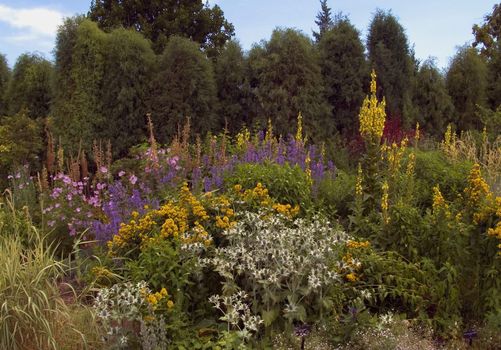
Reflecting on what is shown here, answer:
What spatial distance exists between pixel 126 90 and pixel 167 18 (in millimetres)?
9078

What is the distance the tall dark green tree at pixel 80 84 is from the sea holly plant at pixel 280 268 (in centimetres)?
693

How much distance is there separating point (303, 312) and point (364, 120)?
8.11 ft

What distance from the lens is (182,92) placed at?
1033 cm

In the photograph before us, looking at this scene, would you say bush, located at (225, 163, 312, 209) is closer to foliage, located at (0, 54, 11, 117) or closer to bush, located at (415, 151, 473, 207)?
bush, located at (415, 151, 473, 207)

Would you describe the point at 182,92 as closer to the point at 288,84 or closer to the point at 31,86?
the point at 288,84

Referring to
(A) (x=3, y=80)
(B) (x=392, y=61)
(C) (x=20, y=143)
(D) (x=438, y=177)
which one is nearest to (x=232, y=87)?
(B) (x=392, y=61)

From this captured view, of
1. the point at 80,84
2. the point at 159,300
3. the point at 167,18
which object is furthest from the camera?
the point at 167,18

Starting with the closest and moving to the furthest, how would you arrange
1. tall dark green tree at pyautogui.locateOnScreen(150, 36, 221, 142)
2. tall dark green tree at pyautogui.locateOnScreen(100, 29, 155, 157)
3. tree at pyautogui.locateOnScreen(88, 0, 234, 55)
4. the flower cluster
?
the flower cluster → tall dark green tree at pyautogui.locateOnScreen(150, 36, 221, 142) → tall dark green tree at pyautogui.locateOnScreen(100, 29, 155, 157) → tree at pyautogui.locateOnScreen(88, 0, 234, 55)

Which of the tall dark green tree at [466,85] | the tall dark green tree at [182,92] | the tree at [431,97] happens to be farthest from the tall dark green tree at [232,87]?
the tall dark green tree at [466,85]

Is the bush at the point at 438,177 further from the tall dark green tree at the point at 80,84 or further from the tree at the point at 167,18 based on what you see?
the tree at the point at 167,18

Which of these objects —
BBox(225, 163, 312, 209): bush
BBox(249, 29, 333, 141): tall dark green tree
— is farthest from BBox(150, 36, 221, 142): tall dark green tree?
BBox(225, 163, 312, 209): bush

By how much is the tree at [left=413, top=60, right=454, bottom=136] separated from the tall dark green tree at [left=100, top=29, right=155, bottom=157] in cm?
586

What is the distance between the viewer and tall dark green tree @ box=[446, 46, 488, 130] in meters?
13.5

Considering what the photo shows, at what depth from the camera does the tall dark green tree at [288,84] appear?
34.1 ft
